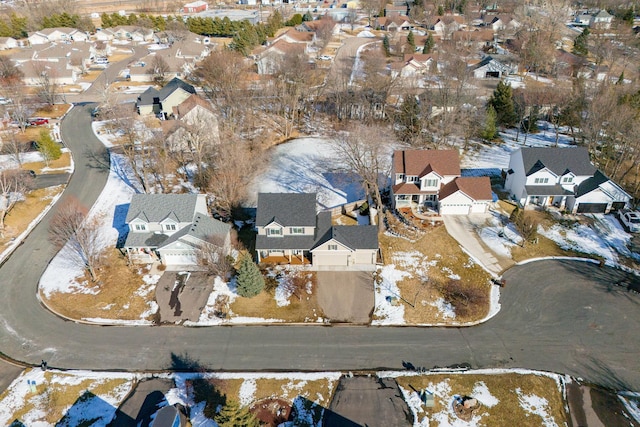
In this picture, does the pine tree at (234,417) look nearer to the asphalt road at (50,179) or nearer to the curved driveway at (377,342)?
the curved driveway at (377,342)

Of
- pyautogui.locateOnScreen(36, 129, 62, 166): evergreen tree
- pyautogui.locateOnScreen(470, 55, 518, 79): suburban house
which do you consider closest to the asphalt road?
pyautogui.locateOnScreen(36, 129, 62, 166): evergreen tree

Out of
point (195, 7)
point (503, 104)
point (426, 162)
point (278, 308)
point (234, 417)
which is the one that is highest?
point (195, 7)

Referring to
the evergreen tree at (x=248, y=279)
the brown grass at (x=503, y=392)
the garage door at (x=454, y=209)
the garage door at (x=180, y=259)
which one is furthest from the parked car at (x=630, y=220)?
the garage door at (x=180, y=259)

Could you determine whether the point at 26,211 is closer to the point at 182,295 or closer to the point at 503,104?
the point at 182,295

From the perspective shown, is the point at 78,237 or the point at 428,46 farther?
the point at 428,46

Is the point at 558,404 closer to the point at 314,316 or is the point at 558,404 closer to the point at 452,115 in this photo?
the point at 314,316

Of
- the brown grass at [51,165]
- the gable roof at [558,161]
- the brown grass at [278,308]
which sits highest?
the gable roof at [558,161]

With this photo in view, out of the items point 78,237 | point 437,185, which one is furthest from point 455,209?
point 78,237
